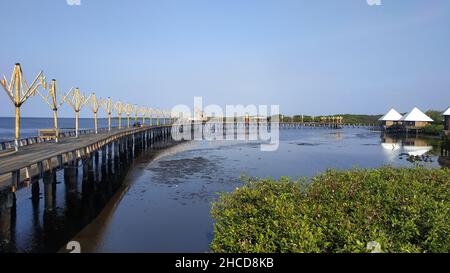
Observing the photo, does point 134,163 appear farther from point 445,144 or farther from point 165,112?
point 165,112

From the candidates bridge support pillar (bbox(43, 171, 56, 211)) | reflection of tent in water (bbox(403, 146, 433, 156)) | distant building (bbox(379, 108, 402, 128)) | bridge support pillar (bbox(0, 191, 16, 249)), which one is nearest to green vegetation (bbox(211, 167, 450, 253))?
bridge support pillar (bbox(0, 191, 16, 249))

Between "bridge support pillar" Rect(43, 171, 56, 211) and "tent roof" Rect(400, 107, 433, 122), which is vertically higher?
"tent roof" Rect(400, 107, 433, 122)

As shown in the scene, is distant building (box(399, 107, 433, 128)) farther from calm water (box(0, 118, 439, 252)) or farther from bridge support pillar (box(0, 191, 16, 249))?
bridge support pillar (box(0, 191, 16, 249))

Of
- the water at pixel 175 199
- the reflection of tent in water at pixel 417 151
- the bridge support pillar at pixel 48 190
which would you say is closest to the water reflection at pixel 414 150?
the reflection of tent in water at pixel 417 151

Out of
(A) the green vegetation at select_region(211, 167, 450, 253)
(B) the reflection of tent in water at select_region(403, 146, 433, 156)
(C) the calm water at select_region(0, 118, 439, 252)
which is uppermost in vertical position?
(A) the green vegetation at select_region(211, 167, 450, 253)

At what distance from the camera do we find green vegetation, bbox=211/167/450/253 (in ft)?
17.9

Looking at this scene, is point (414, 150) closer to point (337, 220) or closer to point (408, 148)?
point (408, 148)

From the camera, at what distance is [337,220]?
6141mm

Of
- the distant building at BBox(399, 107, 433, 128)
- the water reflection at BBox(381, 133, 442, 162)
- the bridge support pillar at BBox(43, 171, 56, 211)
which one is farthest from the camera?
the distant building at BBox(399, 107, 433, 128)

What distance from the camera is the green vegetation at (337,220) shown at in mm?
5441

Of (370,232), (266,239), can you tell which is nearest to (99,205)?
(266,239)

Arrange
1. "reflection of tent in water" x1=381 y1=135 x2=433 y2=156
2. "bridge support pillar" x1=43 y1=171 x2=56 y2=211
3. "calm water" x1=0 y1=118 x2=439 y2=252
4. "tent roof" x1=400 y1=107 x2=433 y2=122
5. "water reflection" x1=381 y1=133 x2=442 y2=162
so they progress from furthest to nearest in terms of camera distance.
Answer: "tent roof" x1=400 y1=107 x2=433 y2=122 → "reflection of tent in water" x1=381 y1=135 x2=433 y2=156 → "water reflection" x1=381 y1=133 x2=442 y2=162 → "bridge support pillar" x1=43 y1=171 x2=56 y2=211 → "calm water" x1=0 y1=118 x2=439 y2=252

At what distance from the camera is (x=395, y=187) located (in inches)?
324
